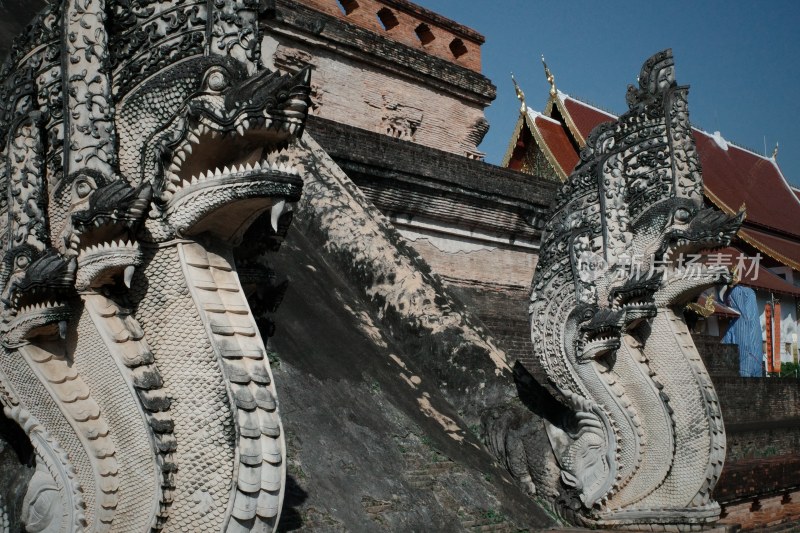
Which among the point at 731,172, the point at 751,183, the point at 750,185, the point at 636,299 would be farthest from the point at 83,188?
the point at 751,183

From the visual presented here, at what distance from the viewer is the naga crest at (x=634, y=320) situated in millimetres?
5008

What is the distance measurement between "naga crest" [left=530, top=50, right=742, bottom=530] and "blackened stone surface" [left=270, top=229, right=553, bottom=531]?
0.53 metres

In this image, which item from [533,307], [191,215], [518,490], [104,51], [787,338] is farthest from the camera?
[787,338]

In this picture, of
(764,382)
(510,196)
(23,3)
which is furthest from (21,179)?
(764,382)

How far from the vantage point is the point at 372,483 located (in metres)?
4.02

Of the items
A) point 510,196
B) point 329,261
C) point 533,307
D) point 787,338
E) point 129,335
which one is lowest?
point 129,335

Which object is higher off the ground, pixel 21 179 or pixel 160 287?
pixel 21 179

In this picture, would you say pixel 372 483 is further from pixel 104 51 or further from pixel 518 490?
pixel 104 51

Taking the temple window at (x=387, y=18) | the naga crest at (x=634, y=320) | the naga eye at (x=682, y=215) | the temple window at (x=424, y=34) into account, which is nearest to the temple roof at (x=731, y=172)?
the temple window at (x=424, y=34)

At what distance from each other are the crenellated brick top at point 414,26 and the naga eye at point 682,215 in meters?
7.51

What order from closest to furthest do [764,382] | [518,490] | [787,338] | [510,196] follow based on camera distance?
[518,490] → [510,196] → [764,382] → [787,338]

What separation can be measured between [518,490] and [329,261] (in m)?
1.93

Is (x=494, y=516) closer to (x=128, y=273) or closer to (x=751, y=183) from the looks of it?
(x=128, y=273)

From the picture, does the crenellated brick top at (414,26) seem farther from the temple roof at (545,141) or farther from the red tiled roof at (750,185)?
the red tiled roof at (750,185)
